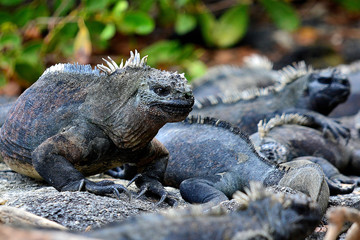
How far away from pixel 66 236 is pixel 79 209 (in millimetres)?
1295

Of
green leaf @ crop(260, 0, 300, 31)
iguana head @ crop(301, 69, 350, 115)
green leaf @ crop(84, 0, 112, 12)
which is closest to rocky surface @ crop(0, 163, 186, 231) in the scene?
iguana head @ crop(301, 69, 350, 115)

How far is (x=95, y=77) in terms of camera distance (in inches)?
167

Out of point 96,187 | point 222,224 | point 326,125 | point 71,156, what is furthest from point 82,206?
point 326,125

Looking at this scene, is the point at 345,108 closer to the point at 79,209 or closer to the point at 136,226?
the point at 79,209

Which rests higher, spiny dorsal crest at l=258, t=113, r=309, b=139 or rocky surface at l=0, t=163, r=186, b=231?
rocky surface at l=0, t=163, r=186, b=231

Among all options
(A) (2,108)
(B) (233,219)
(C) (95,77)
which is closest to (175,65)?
(A) (2,108)

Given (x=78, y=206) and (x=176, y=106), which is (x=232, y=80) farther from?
(x=78, y=206)

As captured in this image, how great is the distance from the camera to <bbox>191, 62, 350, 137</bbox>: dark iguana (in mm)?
6746

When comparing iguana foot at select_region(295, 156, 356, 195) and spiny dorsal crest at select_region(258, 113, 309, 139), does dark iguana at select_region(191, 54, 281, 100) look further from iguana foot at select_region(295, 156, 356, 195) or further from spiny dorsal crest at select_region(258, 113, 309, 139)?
iguana foot at select_region(295, 156, 356, 195)

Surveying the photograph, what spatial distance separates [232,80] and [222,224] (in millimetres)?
6555

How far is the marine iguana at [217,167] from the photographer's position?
409 centimetres

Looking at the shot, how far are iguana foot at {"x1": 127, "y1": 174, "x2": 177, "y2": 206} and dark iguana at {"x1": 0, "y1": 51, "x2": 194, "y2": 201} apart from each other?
16 mm

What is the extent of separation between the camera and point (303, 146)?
18.8ft

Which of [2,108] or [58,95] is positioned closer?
[58,95]
